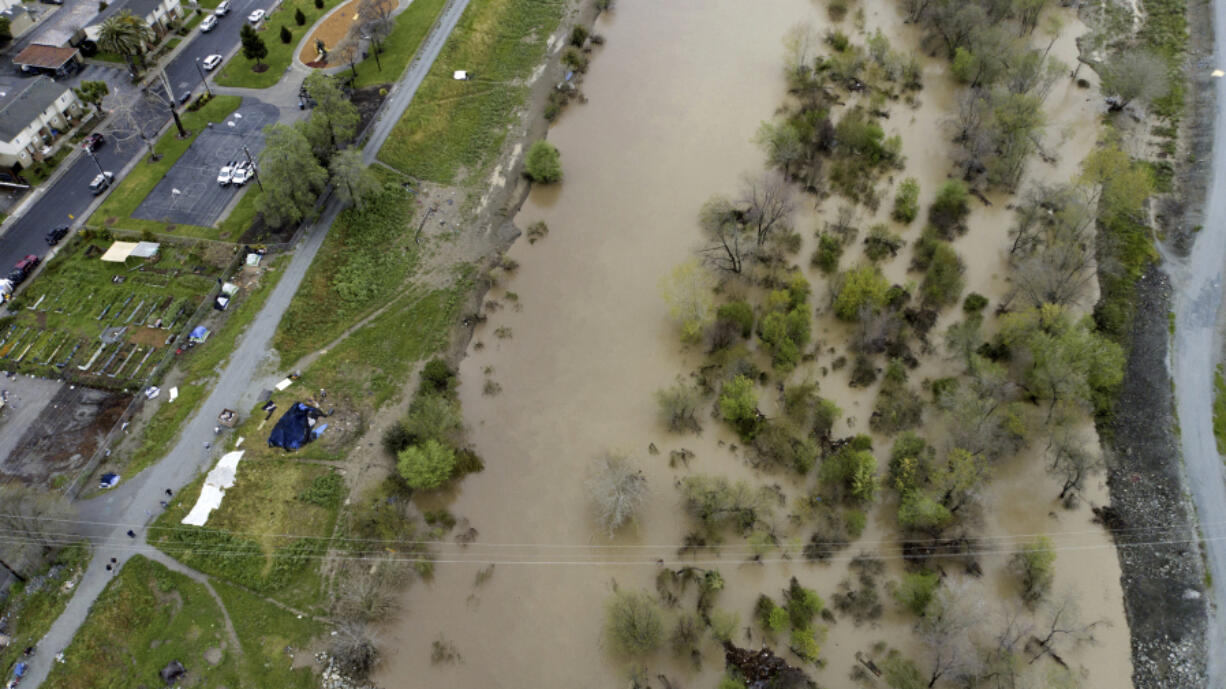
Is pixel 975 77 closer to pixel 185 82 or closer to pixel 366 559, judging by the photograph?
pixel 366 559

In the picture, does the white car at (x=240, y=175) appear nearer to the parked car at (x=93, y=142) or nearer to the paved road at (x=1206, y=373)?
the parked car at (x=93, y=142)

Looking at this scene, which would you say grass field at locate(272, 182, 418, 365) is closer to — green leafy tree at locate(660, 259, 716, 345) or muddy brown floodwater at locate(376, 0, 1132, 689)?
muddy brown floodwater at locate(376, 0, 1132, 689)

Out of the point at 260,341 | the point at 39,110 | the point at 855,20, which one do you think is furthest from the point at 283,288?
the point at 855,20

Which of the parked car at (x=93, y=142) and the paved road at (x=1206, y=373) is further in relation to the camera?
the parked car at (x=93, y=142)

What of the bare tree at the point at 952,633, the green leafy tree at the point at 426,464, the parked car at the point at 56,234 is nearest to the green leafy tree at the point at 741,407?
the bare tree at the point at 952,633

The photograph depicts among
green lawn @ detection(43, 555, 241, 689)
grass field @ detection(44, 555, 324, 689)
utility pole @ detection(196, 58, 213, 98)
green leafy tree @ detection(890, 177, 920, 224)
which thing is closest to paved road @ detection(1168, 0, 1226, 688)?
green leafy tree @ detection(890, 177, 920, 224)

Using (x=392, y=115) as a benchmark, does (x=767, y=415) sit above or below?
below

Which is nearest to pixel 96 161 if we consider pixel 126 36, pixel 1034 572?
pixel 126 36
